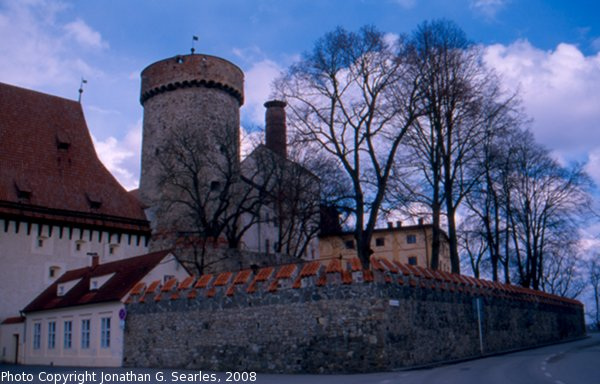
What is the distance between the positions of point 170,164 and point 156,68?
29.9ft

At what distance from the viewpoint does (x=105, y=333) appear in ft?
86.6

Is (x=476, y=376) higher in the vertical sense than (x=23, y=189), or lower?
lower

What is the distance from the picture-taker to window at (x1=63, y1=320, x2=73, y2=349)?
28.8 m

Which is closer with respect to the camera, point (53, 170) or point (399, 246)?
point (53, 170)

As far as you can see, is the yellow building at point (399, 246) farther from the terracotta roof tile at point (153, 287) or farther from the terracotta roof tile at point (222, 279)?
the terracotta roof tile at point (222, 279)

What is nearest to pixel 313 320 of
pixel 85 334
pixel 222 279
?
pixel 222 279

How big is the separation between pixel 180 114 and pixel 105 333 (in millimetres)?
21516

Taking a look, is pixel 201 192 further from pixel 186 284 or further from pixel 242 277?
pixel 242 277

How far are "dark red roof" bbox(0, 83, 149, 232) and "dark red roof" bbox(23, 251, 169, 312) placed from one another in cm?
829

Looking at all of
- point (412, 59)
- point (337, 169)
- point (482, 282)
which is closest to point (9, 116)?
point (337, 169)

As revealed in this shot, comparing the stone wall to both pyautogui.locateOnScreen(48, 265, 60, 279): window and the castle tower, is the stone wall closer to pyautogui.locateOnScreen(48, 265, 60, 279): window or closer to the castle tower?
pyautogui.locateOnScreen(48, 265, 60, 279): window

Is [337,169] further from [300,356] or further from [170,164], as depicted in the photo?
[300,356]

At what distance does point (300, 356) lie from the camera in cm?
1934

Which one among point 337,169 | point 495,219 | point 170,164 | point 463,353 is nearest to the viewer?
point 463,353
